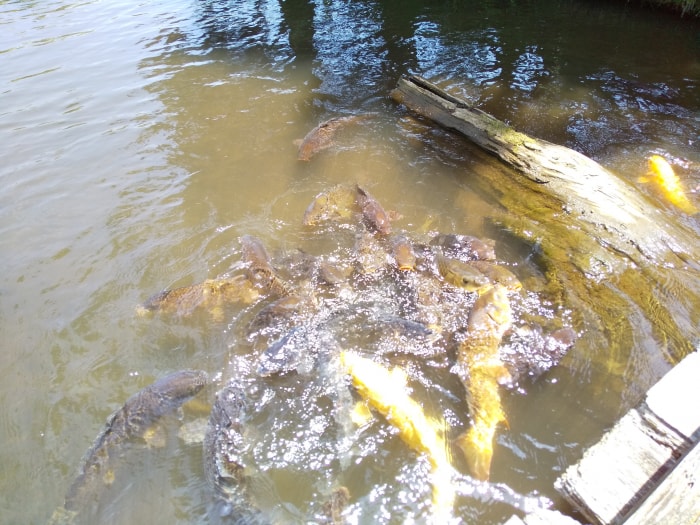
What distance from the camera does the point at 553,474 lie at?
9.18ft

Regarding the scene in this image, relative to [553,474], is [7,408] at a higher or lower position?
lower

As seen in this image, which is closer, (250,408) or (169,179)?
(250,408)

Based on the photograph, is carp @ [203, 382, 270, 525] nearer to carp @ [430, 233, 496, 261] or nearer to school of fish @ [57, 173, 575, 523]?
school of fish @ [57, 173, 575, 523]

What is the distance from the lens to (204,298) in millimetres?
4234

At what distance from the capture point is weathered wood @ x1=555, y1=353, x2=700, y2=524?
2.17 meters

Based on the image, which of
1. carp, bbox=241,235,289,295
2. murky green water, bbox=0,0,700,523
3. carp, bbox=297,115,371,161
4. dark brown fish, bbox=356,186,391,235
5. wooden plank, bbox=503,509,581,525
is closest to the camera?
wooden plank, bbox=503,509,581,525

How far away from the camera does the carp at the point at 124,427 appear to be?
114 inches

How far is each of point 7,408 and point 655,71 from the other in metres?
10.7

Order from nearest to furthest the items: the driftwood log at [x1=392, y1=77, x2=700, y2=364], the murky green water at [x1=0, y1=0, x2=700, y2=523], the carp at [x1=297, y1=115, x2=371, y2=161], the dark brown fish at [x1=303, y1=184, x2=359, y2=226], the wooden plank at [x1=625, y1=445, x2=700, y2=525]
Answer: the wooden plank at [x1=625, y1=445, x2=700, y2=525] → the murky green water at [x1=0, y1=0, x2=700, y2=523] → the driftwood log at [x1=392, y1=77, x2=700, y2=364] → the dark brown fish at [x1=303, y1=184, x2=359, y2=226] → the carp at [x1=297, y1=115, x2=371, y2=161]

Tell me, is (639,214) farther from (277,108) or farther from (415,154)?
(277,108)

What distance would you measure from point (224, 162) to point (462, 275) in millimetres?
4074

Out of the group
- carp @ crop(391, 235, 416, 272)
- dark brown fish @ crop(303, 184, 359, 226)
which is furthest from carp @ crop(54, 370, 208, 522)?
dark brown fish @ crop(303, 184, 359, 226)

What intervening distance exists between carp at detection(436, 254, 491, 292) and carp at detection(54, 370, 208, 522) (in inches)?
93.6

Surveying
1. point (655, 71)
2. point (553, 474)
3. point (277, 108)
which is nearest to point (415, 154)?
point (277, 108)
